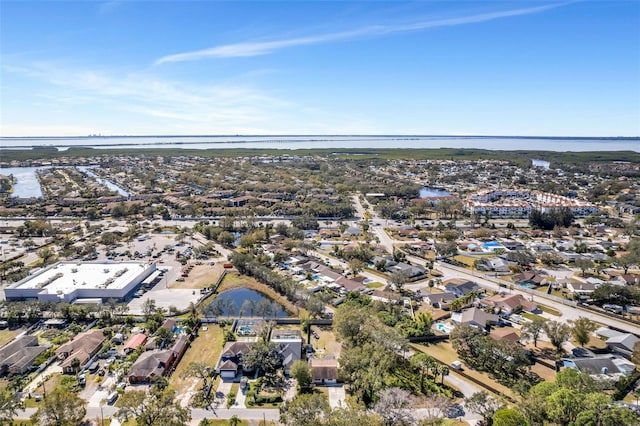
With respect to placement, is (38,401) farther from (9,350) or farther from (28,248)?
(28,248)

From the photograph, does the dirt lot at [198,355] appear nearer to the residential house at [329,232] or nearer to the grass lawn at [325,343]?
the grass lawn at [325,343]

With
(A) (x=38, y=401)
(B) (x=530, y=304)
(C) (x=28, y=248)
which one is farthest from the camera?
(C) (x=28, y=248)

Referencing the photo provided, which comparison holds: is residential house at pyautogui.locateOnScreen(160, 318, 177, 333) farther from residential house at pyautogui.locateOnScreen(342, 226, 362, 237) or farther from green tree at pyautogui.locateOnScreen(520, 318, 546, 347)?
residential house at pyautogui.locateOnScreen(342, 226, 362, 237)

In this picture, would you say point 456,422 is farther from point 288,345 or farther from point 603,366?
point 603,366

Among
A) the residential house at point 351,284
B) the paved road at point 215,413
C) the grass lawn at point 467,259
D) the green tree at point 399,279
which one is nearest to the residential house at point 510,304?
the green tree at point 399,279

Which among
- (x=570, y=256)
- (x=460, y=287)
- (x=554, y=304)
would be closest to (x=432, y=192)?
(x=570, y=256)

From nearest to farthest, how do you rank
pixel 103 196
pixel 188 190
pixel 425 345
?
pixel 425 345 < pixel 103 196 < pixel 188 190

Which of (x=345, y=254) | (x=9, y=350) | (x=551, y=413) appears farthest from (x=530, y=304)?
(x=9, y=350)
